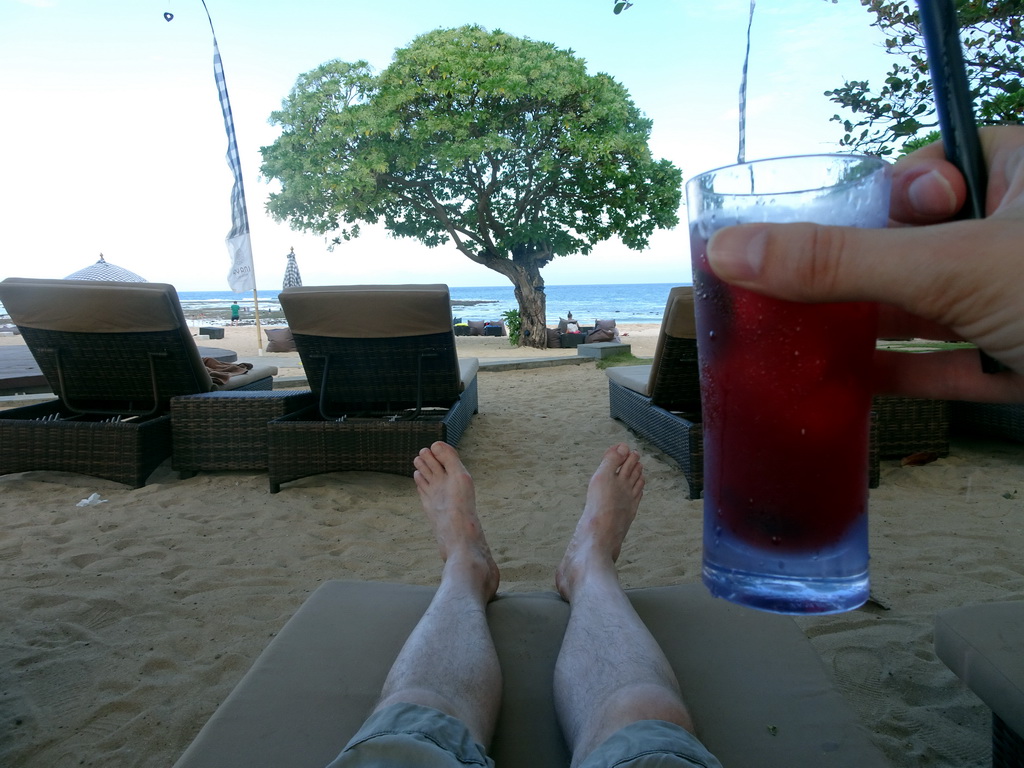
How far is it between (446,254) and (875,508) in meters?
13.0

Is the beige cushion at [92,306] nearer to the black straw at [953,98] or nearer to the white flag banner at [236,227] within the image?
the black straw at [953,98]

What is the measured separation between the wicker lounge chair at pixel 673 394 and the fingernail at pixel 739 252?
2.43 meters

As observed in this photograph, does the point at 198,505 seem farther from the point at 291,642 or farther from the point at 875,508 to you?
the point at 875,508

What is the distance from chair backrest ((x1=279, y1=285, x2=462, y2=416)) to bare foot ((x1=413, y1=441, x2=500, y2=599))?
55.6 inches

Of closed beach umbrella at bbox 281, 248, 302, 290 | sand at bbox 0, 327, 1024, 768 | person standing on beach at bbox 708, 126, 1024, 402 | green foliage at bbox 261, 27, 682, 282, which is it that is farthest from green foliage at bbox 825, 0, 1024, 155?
closed beach umbrella at bbox 281, 248, 302, 290

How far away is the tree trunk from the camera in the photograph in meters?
13.5

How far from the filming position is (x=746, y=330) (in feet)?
1.98

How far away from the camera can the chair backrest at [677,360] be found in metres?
3.31

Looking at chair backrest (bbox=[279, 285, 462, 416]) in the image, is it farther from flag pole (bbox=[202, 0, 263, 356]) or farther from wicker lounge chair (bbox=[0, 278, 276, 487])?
flag pole (bbox=[202, 0, 263, 356])

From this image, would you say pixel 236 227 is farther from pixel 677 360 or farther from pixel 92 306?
pixel 677 360

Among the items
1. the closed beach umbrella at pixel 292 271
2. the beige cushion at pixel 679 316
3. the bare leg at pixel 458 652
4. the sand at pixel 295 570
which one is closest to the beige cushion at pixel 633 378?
the sand at pixel 295 570

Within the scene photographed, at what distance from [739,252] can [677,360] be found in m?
3.20

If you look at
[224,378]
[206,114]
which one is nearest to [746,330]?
[224,378]

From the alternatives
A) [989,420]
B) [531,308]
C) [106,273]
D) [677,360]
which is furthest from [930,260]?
[531,308]
